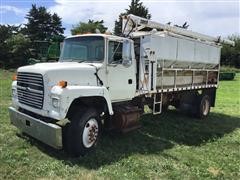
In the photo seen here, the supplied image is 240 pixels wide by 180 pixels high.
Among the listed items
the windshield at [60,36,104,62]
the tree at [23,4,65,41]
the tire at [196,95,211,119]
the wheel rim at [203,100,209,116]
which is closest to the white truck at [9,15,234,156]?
the windshield at [60,36,104,62]

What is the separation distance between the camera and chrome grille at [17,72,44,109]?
→ 643 centimetres

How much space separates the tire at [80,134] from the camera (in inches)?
251

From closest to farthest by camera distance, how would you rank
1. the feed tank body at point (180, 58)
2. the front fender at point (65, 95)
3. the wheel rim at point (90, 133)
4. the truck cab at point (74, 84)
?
the front fender at point (65, 95)
the truck cab at point (74, 84)
the wheel rim at point (90, 133)
the feed tank body at point (180, 58)

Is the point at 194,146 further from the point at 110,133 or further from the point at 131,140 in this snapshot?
the point at 110,133

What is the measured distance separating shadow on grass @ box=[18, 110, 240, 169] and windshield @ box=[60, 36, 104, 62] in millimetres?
2017

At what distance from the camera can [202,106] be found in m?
11.9

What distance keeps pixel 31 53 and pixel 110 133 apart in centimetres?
3009

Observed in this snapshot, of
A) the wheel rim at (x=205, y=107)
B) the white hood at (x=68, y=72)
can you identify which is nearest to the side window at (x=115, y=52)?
the white hood at (x=68, y=72)

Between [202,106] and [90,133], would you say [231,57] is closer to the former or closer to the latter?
[202,106]

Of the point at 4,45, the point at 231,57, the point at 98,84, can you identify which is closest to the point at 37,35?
the point at 4,45

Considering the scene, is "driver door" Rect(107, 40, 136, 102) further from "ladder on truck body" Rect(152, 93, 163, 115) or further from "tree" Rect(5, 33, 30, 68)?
"tree" Rect(5, 33, 30, 68)

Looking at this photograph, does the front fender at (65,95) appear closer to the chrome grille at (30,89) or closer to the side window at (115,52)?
the chrome grille at (30,89)

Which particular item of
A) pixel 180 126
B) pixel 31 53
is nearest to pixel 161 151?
pixel 180 126

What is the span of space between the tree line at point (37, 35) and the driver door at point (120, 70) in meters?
26.5
